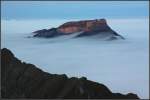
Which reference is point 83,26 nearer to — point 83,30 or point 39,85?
point 83,30

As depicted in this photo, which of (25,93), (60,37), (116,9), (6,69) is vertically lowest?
(25,93)

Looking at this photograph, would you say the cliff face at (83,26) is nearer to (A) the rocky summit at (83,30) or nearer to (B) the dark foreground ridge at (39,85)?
(A) the rocky summit at (83,30)

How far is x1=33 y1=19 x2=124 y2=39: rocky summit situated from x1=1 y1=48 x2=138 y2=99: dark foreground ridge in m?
0.24

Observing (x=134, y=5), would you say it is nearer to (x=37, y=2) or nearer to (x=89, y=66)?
(x=89, y=66)

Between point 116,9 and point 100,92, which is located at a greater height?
point 116,9

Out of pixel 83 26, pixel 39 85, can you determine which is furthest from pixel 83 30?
pixel 39 85

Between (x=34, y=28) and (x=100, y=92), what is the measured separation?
0.60 meters

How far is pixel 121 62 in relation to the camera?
230cm

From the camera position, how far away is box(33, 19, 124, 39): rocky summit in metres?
2.32

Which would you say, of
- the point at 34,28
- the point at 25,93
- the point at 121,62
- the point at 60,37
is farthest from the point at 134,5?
the point at 25,93

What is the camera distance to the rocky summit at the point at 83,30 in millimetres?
2318

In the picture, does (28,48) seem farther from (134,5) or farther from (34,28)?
(134,5)

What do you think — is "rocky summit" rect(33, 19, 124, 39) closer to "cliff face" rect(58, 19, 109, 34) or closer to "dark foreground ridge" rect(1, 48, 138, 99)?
"cliff face" rect(58, 19, 109, 34)

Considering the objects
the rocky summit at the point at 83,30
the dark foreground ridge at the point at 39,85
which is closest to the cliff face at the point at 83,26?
the rocky summit at the point at 83,30
